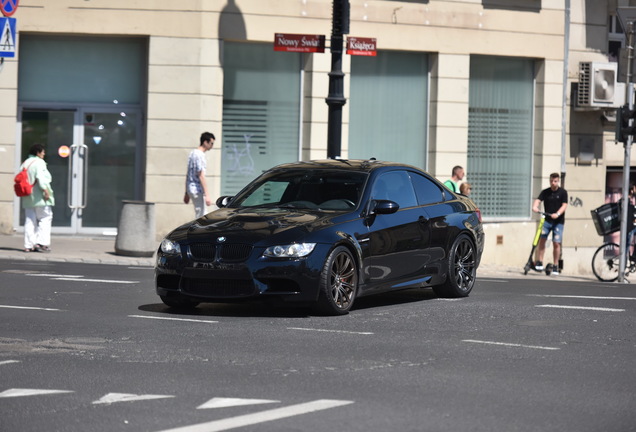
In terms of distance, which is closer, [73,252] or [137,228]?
[137,228]

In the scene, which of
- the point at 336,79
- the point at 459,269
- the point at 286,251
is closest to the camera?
the point at 286,251

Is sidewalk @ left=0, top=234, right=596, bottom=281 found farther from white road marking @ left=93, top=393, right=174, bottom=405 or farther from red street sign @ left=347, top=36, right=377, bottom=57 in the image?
white road marking @ left=93, top=393, right=174, bottom=405

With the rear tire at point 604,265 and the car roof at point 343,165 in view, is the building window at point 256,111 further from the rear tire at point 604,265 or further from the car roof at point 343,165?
the car roof at point 343,165

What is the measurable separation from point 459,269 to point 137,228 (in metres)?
7.41

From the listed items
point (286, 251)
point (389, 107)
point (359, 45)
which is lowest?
point (286, 251)

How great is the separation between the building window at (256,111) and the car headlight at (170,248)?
39.8 feet

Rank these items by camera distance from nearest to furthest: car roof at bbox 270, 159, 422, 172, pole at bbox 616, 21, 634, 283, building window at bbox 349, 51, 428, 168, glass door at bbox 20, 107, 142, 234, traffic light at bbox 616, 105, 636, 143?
car roof at bbox 270, 159, 422, 172 < traffic light at bbox 616, 105, 636, 143 < pole at bbox 616, 21, 634, 283 < glass door at bbox 20, 107, 142, 234 < building window at bbox 349, 51, 428, 168

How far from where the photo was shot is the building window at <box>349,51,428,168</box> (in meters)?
25.0

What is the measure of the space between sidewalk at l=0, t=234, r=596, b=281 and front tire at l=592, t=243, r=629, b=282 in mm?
917

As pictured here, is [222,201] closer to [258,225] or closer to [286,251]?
[258,225]

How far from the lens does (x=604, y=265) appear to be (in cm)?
2256

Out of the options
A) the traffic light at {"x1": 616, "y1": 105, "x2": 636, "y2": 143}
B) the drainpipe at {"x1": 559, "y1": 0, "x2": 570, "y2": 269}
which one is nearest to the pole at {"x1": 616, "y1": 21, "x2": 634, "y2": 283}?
the traffic light at {"x1": 616, "y1": 105, "x2": 636, "y2": 143}

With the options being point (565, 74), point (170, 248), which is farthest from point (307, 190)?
point (565, 74)

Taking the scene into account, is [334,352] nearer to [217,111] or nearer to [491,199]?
[217,111]
